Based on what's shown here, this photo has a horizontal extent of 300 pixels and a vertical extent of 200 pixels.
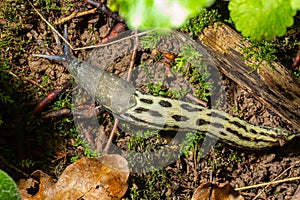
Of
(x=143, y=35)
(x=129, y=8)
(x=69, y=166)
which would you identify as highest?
(x=143, y=35)

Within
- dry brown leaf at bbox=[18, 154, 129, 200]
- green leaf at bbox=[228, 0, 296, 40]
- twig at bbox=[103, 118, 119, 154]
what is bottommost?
dry brown leaf at bbox=[18, 154, 129, 200]

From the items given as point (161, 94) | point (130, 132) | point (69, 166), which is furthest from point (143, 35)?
point (69, 166)

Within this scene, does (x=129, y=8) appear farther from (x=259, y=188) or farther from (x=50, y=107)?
(x=259, y=188)

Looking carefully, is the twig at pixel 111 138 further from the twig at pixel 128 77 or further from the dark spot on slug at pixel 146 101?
the dark spot on slug at pixel 146 101

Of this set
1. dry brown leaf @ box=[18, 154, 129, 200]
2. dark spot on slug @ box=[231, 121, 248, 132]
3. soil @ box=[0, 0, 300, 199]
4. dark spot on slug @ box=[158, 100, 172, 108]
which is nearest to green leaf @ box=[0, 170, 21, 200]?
dry brown leaf @ box=[18, 154, 129, 200]

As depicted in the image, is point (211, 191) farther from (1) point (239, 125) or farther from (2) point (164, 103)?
(2) point (164, 103)

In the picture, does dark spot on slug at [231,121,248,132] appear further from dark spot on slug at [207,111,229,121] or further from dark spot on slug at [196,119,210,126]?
dark spot on slug at [196,119,210,126]

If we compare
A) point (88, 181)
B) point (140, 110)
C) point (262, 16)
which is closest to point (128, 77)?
point (140, 110)
